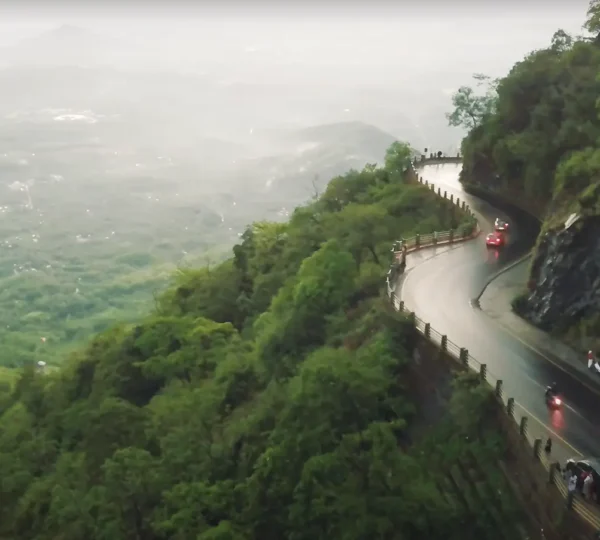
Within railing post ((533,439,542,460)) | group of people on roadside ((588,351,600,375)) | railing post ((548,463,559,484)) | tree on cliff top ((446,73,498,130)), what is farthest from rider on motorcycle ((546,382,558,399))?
tree on cliff top ((446,73,498,130))

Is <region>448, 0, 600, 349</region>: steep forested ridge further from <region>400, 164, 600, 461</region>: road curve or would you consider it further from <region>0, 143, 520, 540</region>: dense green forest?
<region>0, 143, 520, 540</region>: dense green forest

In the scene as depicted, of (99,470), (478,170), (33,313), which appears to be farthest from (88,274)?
(99,470)

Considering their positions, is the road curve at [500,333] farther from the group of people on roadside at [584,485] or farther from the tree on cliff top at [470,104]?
the tree on cliff top at [470,104]

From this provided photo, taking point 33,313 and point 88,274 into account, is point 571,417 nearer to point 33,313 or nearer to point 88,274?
point 33,313

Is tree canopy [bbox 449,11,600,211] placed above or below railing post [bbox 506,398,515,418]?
above

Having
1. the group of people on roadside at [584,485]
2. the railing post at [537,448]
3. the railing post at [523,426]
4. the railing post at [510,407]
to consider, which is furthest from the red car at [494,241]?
the group of people on roadside at [584,485]
